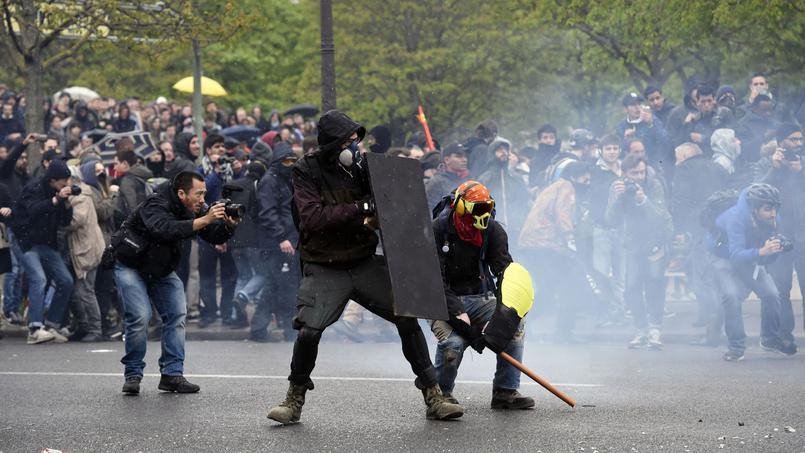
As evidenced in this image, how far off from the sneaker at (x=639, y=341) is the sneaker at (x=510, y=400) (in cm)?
484

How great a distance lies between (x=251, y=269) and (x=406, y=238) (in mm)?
7003

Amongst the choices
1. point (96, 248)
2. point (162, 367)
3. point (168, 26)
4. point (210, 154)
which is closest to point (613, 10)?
point (168, 26)

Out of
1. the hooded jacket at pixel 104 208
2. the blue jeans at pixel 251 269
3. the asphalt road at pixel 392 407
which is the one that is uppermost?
the hooded jacket at pixel 104 208

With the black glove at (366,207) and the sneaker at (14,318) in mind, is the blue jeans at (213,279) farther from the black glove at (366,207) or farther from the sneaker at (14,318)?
the black glove at (366,207)

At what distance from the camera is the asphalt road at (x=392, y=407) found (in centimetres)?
786

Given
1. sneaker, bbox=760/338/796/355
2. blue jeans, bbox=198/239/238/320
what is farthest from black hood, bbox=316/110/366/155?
blue jeans, bbox=198/239/238/320

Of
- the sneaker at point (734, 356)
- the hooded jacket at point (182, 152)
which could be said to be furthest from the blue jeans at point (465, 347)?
the hooded jacket at point (182, 152)

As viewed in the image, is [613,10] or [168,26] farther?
[613,10]

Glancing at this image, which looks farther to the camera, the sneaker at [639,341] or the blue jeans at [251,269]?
the blue jeans at [251,269]

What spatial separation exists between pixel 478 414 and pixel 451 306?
26.9 inches

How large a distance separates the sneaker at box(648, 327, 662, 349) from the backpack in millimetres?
1161

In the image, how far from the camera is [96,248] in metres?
14.4

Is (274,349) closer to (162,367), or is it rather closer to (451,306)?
(162,367)

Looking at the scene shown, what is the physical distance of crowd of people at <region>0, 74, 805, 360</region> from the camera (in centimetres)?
1338
